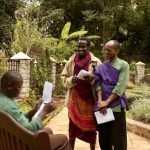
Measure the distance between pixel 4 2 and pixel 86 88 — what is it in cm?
1592

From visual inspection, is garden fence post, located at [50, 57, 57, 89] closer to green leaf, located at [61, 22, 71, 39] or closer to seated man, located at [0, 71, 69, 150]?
green leaf, located at [61, 22, 71, 39]

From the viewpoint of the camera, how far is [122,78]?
5180 mm

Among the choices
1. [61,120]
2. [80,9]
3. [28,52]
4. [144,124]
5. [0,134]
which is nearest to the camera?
[0,134]

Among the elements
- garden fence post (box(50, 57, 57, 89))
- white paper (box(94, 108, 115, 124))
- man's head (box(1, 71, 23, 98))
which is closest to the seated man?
man's head (box(1, 71, 23, 98))

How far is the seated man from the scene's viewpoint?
343 cm

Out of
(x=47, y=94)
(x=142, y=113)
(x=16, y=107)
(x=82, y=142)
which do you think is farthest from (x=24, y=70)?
(x=16, y=107)

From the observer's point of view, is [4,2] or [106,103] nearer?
[106,103]

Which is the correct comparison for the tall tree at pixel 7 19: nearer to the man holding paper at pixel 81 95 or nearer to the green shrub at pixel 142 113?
the green shrub at pixel 142 113

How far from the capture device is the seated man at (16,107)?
343 centimetres

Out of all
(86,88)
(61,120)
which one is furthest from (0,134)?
(61,120)

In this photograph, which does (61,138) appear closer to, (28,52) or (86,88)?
(86,88)

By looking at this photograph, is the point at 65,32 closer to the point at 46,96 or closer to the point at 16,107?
the point at 46,96

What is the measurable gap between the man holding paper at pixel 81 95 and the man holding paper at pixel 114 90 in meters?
0.38

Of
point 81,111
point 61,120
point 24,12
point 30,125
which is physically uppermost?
point 24,12
